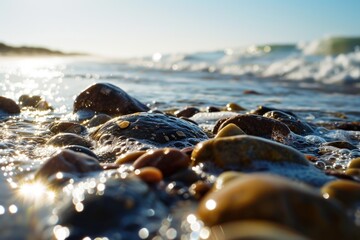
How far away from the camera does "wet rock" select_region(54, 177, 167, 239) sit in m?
1.45

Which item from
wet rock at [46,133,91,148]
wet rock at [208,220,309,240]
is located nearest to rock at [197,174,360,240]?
wet rock at [208,220,309,240]

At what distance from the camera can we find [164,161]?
198 centimetres

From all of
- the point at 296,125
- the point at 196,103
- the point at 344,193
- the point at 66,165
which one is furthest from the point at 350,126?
the point at 66,165

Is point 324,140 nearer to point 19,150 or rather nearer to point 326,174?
point 326,174

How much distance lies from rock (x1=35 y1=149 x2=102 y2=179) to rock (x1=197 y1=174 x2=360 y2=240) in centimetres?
81

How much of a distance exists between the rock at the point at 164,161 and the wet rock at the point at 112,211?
215mm

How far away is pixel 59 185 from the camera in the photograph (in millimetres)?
1869

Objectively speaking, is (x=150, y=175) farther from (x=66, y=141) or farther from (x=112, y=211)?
(x=66, y=141)

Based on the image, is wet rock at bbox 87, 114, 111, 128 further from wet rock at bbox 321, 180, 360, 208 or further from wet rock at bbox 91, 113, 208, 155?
wet rock at bbox 321, 180, 360, 208

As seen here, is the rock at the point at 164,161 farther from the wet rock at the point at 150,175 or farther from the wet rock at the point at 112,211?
the wet rock at the point at 112,211

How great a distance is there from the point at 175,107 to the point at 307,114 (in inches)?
71.8

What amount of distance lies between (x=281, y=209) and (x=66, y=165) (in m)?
1.09

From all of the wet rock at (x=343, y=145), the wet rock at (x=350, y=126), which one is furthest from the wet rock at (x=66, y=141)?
the wet rock at (x=350, y=126)

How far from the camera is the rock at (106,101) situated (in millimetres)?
4520
